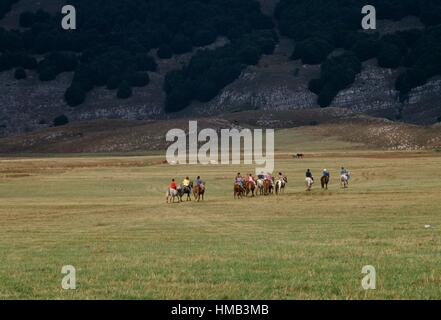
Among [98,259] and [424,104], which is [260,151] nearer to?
[424,104]

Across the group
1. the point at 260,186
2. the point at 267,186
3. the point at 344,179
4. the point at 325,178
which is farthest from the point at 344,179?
the point at 260,186

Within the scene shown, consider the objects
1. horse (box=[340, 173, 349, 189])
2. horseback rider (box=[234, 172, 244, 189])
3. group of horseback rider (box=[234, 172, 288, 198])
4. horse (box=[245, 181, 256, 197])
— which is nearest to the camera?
horseback rider (box=[234, 172, 244, 189])

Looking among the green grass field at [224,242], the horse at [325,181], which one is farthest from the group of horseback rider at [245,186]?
the green grass field at [224,242]

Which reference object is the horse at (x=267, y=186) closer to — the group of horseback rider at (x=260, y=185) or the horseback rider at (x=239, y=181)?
the group of horseback rider at (x=260, y=185)

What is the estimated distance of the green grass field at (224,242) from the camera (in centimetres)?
1816

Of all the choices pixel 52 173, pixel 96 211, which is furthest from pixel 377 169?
pixel 96 211

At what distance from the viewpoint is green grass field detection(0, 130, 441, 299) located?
1816 cm

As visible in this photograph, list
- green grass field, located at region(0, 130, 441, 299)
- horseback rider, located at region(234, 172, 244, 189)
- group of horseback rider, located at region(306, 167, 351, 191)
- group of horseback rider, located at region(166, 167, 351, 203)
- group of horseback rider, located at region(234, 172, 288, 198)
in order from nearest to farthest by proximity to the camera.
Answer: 1. green grass field, located at region(0, 130, 441, 299)
2. group of horseback rider, located at region(166, 167, 351, 203)
3. horseback rider, located at region(234, 172, 244, 189)
4. group of horseback rider, located at region(234, 172, 288, 198)
5. group of horseback rider, located at region(306, 167, 351, 191)

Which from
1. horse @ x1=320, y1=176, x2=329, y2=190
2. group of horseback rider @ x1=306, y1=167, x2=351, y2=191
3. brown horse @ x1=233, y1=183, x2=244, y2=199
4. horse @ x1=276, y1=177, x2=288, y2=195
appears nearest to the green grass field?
brown horse @ x1=233, y1=183, x2=244, y2=199

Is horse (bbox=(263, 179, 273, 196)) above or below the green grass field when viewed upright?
above

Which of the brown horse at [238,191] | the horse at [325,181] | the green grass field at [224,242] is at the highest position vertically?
the horse at [325,181]

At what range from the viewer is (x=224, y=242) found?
28953 mm

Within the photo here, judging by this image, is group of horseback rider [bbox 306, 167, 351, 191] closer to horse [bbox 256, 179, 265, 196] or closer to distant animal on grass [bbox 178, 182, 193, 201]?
horse [bbox 256, 179, 265, 196]

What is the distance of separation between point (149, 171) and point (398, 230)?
61971 millimetres
